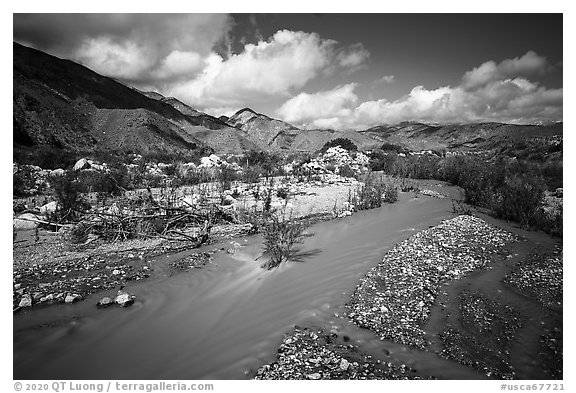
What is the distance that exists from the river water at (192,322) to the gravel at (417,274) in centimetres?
33

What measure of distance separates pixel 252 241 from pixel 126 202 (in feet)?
14.4

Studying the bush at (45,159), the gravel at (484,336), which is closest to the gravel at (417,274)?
the gravel at (484,336)

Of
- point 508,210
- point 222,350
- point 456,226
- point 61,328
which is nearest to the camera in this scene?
point 222,350

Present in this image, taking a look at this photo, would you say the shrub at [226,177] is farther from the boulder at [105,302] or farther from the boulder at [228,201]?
the boulder at [105,302]

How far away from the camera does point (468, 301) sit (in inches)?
144

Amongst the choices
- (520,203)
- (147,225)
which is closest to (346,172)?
(520,203)

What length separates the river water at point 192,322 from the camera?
263cm

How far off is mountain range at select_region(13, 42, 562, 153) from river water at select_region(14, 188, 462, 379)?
15.4 feet

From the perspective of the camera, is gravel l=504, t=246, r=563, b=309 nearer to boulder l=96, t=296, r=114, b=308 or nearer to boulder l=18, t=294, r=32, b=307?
boulder l=96, t=296, r=114, b=308

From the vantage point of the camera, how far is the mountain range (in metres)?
25.0

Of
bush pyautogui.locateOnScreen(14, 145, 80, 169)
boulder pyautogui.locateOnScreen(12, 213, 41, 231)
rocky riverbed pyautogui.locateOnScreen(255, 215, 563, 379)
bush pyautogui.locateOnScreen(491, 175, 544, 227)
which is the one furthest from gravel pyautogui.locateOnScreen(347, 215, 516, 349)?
bush pyautogui.locateOnScreen(14, 145, 80, 169)

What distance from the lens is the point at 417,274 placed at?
431 centimetres

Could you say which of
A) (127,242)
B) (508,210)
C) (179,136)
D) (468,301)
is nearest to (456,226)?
(508,210)
